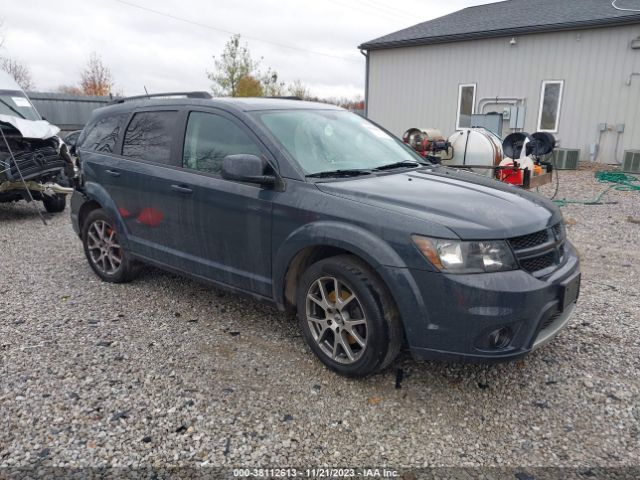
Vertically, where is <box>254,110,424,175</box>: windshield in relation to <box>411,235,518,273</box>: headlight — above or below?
above

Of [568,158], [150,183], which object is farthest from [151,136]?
[568,158]

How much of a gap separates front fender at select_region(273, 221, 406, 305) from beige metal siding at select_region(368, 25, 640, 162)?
1331cm

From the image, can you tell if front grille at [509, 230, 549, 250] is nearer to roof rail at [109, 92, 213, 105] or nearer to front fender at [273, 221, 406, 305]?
front fender at [273, 221, 406, 305]

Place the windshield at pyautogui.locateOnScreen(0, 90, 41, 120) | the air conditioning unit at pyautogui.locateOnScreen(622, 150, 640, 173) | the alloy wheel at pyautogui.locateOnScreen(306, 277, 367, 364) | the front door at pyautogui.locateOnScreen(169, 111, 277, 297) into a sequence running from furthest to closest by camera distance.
Result: the air conditioning unit at pyautogui.locateOnScreen(622, 150, 640, 173) < the windshield at pyautogui.locateOnScreen(0, 90, 41, 120) < the front door at pyautogui.locateOnScreen(169, 111, 277, 297) < the alloy wheel at pyautogui.locateOnScreen(306, 277, 367, 364)

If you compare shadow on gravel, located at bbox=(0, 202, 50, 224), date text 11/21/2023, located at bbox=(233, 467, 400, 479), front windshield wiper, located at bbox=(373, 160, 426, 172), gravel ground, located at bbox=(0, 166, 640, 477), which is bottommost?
shadow on gravel, located at bbox=(0, 202, 50, 224)

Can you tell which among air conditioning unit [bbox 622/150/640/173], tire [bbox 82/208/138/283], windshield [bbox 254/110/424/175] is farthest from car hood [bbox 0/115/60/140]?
air conditioning unit [bbox 622/150/640/173]

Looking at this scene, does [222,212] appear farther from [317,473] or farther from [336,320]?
[317,473]

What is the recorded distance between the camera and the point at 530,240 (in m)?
2.76

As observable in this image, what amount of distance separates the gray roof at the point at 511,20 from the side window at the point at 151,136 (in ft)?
42.7

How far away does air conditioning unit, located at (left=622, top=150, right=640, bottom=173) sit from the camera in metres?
12.2

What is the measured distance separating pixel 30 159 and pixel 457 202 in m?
7.24

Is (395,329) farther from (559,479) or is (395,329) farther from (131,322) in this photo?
(131,322)

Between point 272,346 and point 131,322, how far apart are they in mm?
1254

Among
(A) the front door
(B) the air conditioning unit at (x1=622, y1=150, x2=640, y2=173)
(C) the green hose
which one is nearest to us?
(A) the front door
